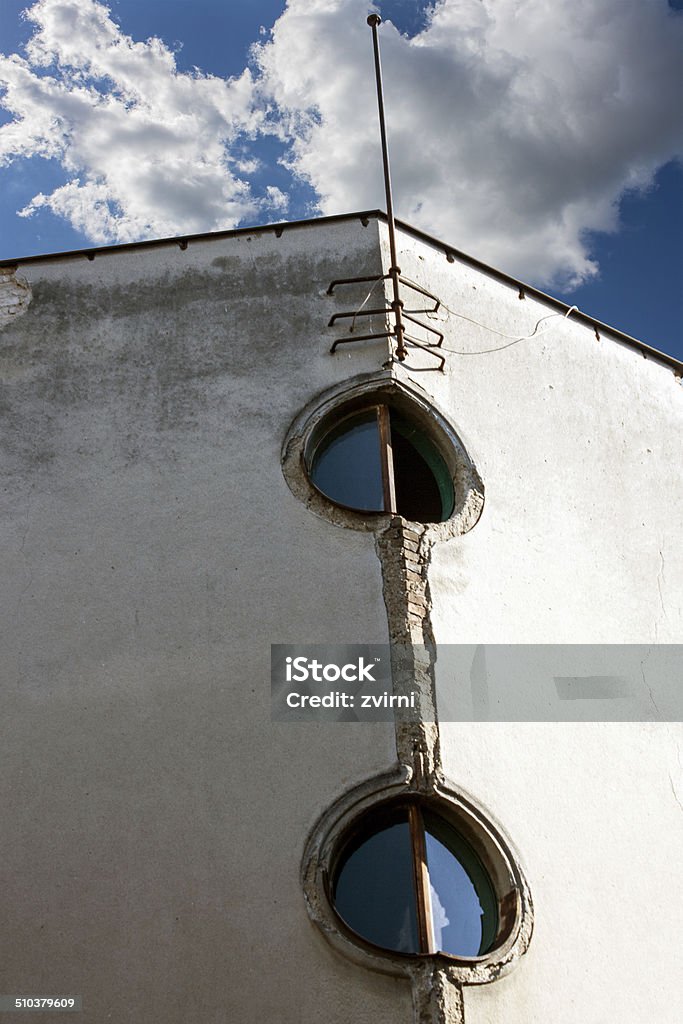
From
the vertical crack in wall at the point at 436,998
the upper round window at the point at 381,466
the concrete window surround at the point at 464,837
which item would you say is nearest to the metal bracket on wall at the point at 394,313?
the upper round window at the point at 381,466

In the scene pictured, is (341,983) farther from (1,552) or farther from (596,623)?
(1,552)

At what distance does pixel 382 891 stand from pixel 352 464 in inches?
109

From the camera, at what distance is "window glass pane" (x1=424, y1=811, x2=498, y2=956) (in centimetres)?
581

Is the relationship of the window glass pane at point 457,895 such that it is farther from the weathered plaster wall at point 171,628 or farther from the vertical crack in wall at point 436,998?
the weathered plaster wall at point 171,628

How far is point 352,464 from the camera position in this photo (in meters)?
7.29

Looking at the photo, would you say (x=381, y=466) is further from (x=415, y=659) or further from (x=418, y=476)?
(x=415, y=659)

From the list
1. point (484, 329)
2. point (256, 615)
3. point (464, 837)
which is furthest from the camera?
point (484, 329)

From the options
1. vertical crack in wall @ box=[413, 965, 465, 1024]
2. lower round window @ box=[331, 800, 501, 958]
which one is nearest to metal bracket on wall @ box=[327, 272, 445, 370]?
lower round window @ box=[331, 800, 501, 958]

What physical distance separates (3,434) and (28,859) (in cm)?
296

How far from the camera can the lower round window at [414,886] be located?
5762mm

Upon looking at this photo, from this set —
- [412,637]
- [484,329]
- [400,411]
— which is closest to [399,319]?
[400,411]

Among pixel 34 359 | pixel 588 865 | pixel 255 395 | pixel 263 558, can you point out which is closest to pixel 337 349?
pixel 255 395

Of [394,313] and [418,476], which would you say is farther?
[394,313]

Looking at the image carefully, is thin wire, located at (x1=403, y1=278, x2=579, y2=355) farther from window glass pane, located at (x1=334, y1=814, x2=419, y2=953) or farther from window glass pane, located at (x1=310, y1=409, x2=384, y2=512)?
window glass pane, located at (x1=334, y1=814, x2=419, y2=953)
